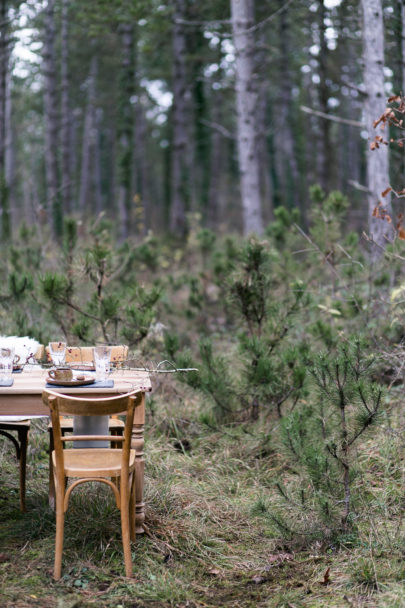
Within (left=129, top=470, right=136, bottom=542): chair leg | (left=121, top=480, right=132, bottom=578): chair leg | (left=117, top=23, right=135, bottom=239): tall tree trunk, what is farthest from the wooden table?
(left=117, top=23, right=135, bottom=239): tall tree trunk

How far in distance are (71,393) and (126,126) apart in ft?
37.0

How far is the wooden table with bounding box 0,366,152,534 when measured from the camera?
132 inches

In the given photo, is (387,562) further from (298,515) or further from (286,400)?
(286,400)

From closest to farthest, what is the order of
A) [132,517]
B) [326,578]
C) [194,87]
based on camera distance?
[326,578]
[132,517]
[194,87]

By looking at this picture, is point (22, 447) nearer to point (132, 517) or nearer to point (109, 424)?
point (109, 424)

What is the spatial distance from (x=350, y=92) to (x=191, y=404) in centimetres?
2269

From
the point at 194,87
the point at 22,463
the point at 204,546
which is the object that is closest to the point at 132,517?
the point at 204,546

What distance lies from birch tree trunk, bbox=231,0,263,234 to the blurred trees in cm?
2

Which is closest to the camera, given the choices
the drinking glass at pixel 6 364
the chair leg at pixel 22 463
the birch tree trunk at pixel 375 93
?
the drinking glass at pixel 6 364

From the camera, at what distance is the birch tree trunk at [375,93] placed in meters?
6.73

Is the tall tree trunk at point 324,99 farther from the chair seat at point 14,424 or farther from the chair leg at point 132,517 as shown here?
the chair leg at point 132,517

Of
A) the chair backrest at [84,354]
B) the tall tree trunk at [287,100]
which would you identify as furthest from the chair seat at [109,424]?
the tall tree trunk at [287,100]

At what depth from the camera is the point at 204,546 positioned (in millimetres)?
3611

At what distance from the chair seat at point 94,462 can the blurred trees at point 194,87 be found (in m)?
4.22
